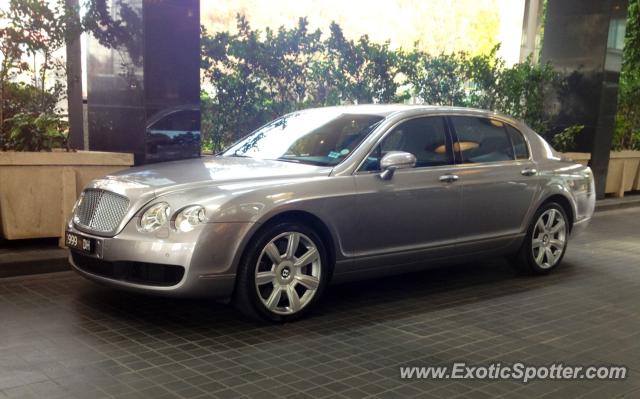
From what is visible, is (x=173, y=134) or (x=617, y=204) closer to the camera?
(x=173, y=134)

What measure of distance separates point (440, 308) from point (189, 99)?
13.7ft

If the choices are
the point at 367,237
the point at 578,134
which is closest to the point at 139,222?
the point at 367,237

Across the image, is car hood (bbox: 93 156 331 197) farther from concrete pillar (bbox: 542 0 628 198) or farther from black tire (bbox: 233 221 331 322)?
concrete pillar (bbox: 542 0 628 198)

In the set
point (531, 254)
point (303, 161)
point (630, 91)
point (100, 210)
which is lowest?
point (531, 254)

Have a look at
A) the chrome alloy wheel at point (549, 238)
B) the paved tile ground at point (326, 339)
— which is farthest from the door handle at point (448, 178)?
the chrome alloy wheel at point (549, 238)

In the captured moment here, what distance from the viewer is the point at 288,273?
502 centimetres

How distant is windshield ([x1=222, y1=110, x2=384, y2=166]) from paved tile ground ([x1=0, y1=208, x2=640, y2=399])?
1266 millimetres

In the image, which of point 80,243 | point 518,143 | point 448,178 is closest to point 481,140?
point 518,143

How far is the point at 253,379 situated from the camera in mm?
3959

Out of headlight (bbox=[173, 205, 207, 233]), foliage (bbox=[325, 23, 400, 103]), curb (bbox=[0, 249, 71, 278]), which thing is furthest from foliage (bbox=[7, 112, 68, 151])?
foliage (bbox=[325, 23, 400, 103])

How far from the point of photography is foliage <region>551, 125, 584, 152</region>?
41.9 feet

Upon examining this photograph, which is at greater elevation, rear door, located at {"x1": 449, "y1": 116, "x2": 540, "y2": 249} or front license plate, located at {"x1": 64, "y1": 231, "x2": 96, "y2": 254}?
rear door, located at {"x1": 449, "y1": 116, "x2": 540, "y2": 249}

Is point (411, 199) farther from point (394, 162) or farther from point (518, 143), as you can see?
point (518, 143)

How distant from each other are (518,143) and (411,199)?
182 cm
